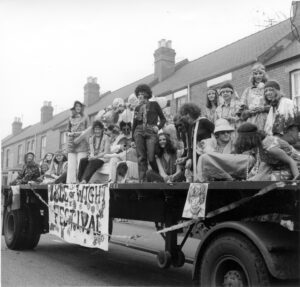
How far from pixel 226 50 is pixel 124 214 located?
52.3ft

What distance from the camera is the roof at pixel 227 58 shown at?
53.2 feet

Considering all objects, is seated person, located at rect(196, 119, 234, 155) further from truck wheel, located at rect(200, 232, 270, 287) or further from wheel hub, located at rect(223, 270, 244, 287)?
wheel hub, located at rect(223, 270, 244, 287)

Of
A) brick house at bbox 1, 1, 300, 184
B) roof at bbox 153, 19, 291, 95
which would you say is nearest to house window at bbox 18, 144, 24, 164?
brick house at bbox 1, 1, 300, 184

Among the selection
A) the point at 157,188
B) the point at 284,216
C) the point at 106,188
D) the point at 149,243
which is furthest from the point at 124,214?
the point at 149,243

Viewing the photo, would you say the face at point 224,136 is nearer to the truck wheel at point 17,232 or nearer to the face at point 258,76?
the face at point 258,76

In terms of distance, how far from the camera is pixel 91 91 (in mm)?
30969

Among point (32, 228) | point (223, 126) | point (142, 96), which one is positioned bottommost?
point (32, 228)

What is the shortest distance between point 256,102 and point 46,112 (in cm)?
3391

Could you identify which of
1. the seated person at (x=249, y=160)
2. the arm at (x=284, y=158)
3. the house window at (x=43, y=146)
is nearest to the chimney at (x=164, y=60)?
the house window at (x=43, y=146)

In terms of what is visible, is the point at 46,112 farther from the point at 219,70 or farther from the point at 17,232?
the point at 17,232

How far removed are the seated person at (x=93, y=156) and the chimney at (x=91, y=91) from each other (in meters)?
A: 23.8

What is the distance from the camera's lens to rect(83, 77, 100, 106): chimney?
3077cm

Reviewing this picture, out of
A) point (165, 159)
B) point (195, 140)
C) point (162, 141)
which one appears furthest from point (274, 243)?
point (162, 141)

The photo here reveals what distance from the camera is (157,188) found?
4.62 metres
